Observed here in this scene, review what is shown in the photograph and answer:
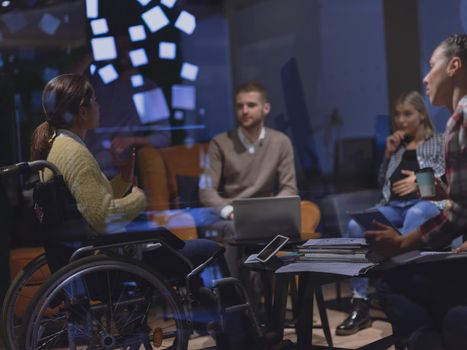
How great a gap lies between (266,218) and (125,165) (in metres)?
0.66

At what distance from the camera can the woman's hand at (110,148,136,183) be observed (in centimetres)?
293

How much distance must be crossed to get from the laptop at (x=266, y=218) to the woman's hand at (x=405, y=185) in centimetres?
87

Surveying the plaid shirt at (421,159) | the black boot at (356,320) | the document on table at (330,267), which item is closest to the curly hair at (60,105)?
the document on table at (330,267)

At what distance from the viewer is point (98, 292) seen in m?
2.69

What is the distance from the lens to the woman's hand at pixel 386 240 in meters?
2.44

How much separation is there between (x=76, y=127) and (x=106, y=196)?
10.9 inches

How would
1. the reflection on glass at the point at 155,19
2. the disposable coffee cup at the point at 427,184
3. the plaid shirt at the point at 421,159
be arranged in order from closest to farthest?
1. the disposable coffee cup at the point at 427,184
2. the reflection on glass at the point at 155,19
3. the plaid shirt at the point at 421,159

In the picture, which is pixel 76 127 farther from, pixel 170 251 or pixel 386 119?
pixel 386 119

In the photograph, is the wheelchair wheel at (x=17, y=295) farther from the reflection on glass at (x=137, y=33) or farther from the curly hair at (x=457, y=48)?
the curly hair at (x=457, y=48)

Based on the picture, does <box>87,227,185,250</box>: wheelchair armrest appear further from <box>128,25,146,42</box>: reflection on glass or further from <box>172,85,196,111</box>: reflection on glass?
<box>172,85,196,111</box>: reflection on glass

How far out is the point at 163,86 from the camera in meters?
3.54

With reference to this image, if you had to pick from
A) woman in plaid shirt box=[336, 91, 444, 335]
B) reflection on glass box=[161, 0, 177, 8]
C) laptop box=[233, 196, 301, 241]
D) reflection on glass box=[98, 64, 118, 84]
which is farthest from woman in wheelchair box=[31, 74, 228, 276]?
woman in plaid shirt box=[336, 91, 444, 335]

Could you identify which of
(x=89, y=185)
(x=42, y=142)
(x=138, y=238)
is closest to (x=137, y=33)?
(x=42, y=142)

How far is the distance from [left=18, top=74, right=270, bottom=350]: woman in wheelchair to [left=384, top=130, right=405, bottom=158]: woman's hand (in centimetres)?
159
